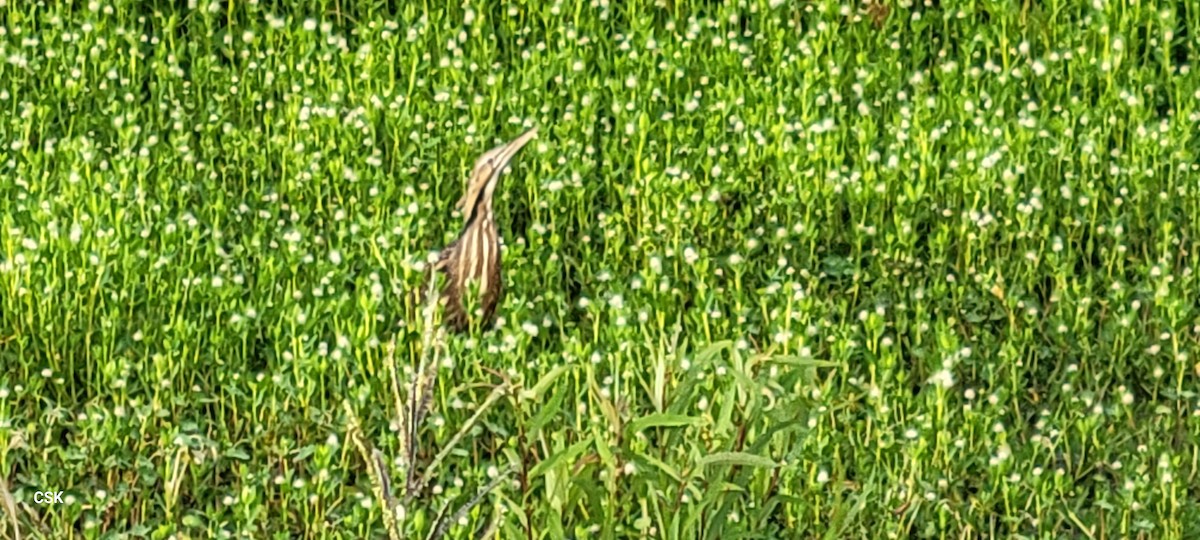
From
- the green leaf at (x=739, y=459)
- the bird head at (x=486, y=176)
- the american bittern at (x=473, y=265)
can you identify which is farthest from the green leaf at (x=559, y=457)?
the bird head at (x=486, y=176)

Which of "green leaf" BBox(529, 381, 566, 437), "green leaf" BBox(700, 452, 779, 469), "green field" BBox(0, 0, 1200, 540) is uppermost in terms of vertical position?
"green leaf" BBox(529, 381, 566, 437)

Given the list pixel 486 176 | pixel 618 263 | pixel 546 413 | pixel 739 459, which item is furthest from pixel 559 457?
pixel 618 263

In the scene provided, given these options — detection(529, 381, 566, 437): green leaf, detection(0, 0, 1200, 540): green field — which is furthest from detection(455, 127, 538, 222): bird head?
detection(529, 381, 566, 437): green leaf

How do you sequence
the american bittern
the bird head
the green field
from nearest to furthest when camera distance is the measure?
1. the green field
2. the american bittern
3. the bird head

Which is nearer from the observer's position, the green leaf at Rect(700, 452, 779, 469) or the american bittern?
the green leaf at Rect(700, 452, 779, 469)

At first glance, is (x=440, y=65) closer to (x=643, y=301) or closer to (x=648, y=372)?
(x=643, y=301)

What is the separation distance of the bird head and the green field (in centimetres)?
26

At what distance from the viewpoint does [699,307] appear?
6098 millimetres

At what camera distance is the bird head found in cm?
641

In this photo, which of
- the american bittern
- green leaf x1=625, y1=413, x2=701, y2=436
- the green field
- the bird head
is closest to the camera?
green leaf x1=625, y1=413, x2=701, y2=436

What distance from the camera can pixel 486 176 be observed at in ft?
21.3

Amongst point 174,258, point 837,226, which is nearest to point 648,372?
point 837,226

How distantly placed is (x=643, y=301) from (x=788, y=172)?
0.97 metres

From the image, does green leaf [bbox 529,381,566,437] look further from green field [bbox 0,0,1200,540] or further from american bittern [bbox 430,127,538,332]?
american bittern [bbox 430,127,538,332]
